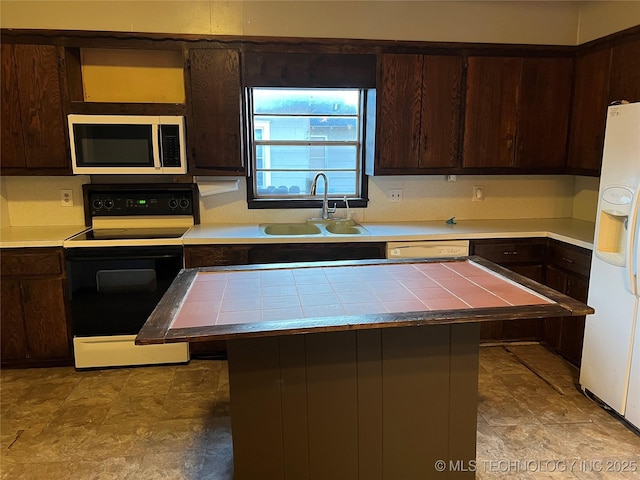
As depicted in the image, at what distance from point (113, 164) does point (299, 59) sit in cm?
148

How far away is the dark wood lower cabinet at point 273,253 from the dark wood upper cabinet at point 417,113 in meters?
0.67

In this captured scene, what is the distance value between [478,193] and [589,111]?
3.22 ft

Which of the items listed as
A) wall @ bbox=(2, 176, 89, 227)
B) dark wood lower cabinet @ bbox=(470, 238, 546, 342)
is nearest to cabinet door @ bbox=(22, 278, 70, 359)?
wall @ bbox=(2, 176, 89, 227)

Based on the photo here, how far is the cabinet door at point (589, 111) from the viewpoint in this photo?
3.16 metres

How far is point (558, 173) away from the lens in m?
3.57

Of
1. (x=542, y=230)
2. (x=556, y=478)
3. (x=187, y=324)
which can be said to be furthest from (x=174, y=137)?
(x=556, y=478)

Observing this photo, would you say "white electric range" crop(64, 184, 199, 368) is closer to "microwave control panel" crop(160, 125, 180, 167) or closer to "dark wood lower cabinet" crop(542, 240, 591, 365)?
"microwave control panel" crop(160, 125, 180, 167)

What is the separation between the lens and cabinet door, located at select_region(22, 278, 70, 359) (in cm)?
300

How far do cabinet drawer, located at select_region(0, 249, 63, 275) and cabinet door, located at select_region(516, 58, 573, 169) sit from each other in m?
3.37

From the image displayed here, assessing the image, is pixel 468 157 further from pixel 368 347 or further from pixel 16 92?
pixel 16 92

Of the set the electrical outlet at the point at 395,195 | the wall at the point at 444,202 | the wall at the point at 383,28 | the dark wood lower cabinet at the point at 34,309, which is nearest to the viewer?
the dark wood lower cabinet at the point at 34,309

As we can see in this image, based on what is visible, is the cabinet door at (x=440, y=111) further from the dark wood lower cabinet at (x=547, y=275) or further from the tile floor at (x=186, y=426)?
the tile floor at (x=186, y=426)

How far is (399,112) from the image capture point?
336 centimetres

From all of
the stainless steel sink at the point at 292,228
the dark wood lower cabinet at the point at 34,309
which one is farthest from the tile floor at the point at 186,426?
the stainless steel sink at the point at 292,228
